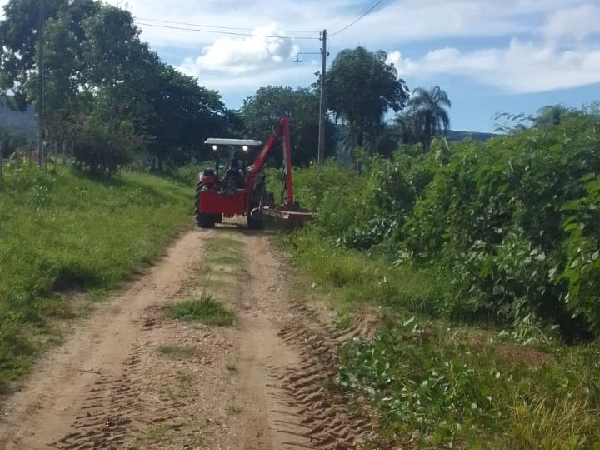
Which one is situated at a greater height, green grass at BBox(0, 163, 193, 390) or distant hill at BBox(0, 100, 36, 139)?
distant hill at BBox(0, 100, 36, 139)

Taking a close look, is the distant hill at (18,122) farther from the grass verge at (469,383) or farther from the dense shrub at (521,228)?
the grass verge at (469,383)

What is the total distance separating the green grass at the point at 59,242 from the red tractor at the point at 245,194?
110 centimetres

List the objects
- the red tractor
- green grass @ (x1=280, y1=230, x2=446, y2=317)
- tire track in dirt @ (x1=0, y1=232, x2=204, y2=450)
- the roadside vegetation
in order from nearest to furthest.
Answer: tire track in dirt @ (x1=0, y1=232, x2=204, y2=450) < the roadside vegetation < green grass @ (x1=280, y1=230, x2=446, y2=317) < the red tractor

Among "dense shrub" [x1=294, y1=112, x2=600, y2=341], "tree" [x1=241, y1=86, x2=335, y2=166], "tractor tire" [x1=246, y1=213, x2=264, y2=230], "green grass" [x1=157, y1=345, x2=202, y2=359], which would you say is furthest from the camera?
"tree" [x1=241, y1=86, x2=335, y2=166]

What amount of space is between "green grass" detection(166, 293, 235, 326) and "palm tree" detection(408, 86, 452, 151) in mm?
33203

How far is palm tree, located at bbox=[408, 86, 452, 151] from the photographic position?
4262cm

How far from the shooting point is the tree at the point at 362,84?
38250 millimetres

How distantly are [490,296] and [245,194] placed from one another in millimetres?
12239

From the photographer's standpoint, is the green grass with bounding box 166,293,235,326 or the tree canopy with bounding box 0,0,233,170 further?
the tree canopy with bounding box 0,0,233,170

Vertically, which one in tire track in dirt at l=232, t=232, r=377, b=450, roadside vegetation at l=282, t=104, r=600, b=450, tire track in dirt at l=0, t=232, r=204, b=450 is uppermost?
roadside vegetation at l=282, t=104, r=600, b=450

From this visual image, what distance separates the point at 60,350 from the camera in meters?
8.48

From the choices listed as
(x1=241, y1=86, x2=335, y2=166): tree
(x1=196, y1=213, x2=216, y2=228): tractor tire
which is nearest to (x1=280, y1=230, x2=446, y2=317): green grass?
(x1=196, y1=213, x2=216, y2=228): tractor tire

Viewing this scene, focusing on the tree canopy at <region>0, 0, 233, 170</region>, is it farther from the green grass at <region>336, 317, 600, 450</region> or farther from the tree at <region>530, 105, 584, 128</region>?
the green grass at <region>336, 317, 600, 450</region>

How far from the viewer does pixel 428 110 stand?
1689 inches
